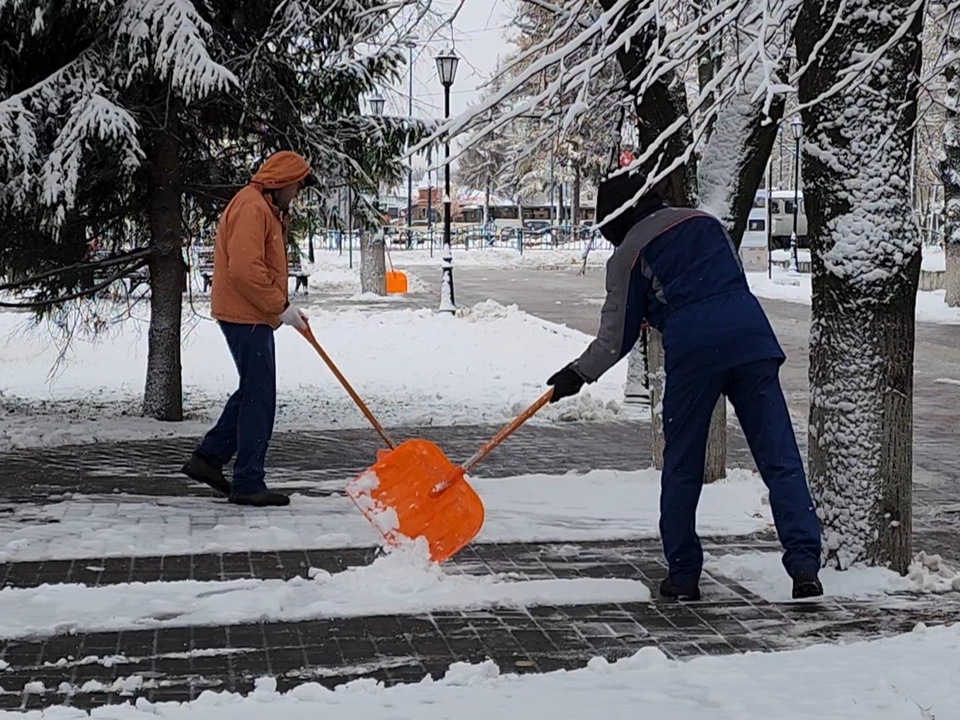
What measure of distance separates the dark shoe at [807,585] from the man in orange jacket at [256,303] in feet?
10.4

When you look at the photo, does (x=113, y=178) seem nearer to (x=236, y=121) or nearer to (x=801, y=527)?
(x=236, y=121)

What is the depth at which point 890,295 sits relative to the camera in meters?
5.77

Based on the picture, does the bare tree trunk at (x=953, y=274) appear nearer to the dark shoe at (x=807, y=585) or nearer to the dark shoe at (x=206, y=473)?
the dark shoe at (x=206, y=473)

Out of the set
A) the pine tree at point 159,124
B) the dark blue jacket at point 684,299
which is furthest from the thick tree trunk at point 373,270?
the dark blue jacket at point 684,299

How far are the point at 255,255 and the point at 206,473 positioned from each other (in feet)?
4.37

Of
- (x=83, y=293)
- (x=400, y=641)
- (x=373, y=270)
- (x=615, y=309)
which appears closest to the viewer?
(x=400, y=641)

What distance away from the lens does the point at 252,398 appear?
7574mm

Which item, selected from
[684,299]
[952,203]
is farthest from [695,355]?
[952,203]

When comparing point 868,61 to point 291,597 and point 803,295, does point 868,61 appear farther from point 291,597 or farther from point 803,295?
point 803,295

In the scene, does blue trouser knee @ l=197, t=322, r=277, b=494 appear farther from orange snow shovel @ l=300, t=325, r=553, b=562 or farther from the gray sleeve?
the gray sleeve

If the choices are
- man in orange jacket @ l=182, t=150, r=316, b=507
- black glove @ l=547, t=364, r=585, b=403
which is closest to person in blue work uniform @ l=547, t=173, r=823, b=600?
black glove @ l=547, t=364, r=585, b=403

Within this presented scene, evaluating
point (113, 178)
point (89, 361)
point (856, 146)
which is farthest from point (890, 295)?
point (89, 361)

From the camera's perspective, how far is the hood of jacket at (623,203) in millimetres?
5715

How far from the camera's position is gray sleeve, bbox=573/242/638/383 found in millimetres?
5625
